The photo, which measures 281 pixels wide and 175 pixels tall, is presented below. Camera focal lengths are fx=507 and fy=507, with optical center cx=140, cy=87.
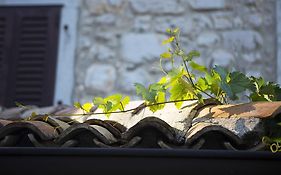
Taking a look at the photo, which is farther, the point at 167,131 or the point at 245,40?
the point at 245,40

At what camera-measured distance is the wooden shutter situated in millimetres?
4145

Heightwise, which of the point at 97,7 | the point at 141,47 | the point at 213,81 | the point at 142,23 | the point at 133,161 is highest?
the point at 97,7

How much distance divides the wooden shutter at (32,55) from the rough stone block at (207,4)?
113 cm

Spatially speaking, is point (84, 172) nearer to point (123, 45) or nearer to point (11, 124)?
point (11, 124)

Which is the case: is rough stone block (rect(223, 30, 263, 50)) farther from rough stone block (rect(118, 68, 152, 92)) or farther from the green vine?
the green vine

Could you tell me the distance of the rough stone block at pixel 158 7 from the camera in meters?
4.12

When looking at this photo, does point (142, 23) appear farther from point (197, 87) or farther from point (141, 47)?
point (197, 87)

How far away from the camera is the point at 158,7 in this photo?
4.12 m

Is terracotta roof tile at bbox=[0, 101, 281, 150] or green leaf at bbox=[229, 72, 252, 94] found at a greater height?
green leaf at bbox=[229, 72, 252, 94]

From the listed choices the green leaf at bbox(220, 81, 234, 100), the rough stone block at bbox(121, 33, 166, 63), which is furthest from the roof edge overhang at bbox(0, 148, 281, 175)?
the rough stone block at bbox(121, 33, 166, 63)

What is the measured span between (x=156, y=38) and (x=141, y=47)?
0.14 m

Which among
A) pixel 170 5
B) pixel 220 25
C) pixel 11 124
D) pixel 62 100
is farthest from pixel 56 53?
pixel 11 124

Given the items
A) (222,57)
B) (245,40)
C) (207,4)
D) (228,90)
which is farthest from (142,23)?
(228,90)

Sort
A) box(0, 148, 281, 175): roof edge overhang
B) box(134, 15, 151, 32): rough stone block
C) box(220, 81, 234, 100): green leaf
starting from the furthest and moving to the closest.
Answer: box(134, 15, 151, 32): rough stone block, box(220, 81, 234, 100): green leaf, box(0, 148, 281, 175): roof edge overhang
